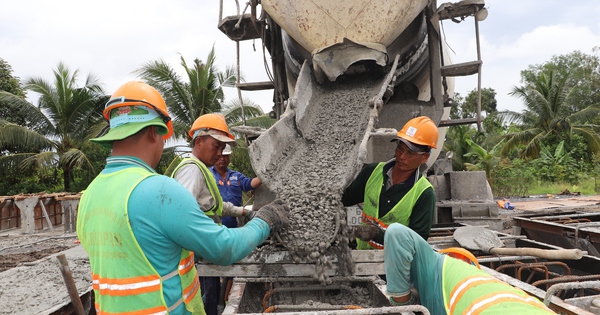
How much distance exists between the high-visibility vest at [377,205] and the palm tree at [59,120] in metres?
13.2

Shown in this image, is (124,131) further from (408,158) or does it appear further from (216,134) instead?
(408,158)

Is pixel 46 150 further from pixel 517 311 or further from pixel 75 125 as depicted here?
pixel 517 311

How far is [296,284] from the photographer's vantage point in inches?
100

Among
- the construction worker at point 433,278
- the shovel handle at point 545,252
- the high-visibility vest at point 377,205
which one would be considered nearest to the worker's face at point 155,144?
the construction worker at point 433,278

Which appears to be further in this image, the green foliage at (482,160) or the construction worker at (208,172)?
the green foliage at (482,160)

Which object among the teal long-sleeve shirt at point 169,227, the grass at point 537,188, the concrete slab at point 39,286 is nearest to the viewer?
the teal long-sleeve shirt at point 169,227

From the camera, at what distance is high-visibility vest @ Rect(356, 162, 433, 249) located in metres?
2.63

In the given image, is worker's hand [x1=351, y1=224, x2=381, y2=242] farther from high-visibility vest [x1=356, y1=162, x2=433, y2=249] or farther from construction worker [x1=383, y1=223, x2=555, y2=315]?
construction worker [x1=383, y1=223, x2=555, y2=315]

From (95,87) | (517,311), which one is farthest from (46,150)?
(517,311)

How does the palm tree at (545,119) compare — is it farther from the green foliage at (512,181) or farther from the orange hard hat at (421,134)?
the orange hard hat at (421,134)

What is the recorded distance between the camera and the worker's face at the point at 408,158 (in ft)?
8.85

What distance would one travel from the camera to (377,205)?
2.78 meters

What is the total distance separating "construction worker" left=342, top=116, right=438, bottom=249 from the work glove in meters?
0.46

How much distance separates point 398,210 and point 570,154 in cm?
1923
